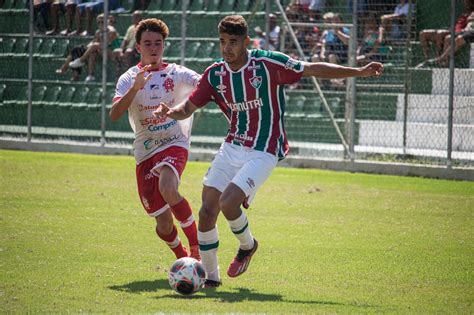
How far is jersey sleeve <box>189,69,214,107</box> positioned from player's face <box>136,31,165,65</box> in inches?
33.4

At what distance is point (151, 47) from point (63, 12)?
44.2ft

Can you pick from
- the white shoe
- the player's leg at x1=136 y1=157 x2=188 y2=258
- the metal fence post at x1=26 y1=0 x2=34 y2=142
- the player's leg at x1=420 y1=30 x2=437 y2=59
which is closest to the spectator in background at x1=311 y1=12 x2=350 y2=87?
the player's leg at x1=420 y1=30 x2=437 y2=59

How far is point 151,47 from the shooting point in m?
8.43

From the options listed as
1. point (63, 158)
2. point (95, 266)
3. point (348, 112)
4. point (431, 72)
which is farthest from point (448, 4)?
point (95, 266)

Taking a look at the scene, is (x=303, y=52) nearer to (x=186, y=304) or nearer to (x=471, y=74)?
(x=471, y=74)

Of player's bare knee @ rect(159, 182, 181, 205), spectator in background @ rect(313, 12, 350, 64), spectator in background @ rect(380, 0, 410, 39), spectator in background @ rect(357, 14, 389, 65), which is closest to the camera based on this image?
player's bare knee @ rect(159, 182, 181, 205)

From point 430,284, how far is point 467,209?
5.17 m

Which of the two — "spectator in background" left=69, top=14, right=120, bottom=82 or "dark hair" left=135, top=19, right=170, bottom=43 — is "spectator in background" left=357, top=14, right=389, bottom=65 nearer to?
"spectator in background" left=69, top=14, right=120, bottom=82

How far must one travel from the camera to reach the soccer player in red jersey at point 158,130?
8.13 metres

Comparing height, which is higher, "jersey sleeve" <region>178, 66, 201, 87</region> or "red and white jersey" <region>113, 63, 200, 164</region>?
"jersey sleeve" <region>178, 66, 201, 87</region>

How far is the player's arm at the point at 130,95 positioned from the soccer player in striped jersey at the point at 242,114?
0.40m

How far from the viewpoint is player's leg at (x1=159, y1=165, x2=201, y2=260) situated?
795 cm

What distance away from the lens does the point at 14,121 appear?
21.0 metres

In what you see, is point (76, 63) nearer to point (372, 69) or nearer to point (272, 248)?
point (272, 248)
